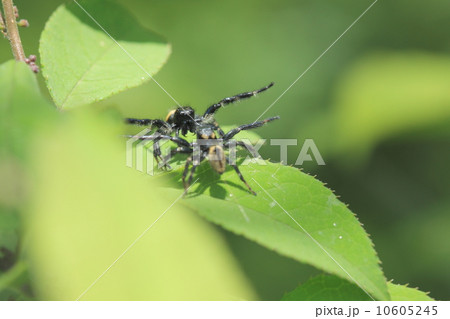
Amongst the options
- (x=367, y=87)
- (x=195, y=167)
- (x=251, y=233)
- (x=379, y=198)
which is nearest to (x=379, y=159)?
(x=379, y=198)

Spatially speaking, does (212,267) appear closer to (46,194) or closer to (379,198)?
(46,194)

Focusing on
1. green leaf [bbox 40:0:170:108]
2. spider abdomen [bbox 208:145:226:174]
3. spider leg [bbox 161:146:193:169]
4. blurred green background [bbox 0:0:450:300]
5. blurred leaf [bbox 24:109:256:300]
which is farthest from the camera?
blurred green background [bbox 0:0:450:300]

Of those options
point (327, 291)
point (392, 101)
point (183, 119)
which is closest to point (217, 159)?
point (183, 119)

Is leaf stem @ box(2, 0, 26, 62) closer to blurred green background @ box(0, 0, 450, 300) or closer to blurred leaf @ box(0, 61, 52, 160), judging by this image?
blurred leaf @ box(0, 61, 52, 160)

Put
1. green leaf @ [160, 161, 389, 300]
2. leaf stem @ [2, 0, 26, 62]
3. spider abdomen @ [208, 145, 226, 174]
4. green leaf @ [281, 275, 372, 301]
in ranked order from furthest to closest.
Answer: spider abdomen @ [208, 145, 226, 174] < leaf stem @ [2, 0, 26, 62] < green leaf @ [281, 275, 372, 301] < green leaf @ [160, 161, 389, 300]

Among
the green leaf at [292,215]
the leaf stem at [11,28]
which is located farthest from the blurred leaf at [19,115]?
the leaf stem at [11,28]

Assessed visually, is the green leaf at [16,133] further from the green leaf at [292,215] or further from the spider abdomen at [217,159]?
the spider abdomen at [217,159]

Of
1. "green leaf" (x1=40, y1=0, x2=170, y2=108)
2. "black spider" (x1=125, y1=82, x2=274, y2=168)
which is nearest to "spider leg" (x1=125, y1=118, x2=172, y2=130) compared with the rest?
"black spider" (x1=125, y1=82, x2=274, y2=168)
